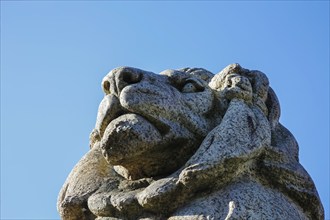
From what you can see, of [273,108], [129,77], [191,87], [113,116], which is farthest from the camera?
[273,108]

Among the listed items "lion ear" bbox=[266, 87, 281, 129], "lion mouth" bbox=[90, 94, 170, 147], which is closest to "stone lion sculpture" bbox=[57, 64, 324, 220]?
"lion mouth" bbox=[90, 94, 170, 147]

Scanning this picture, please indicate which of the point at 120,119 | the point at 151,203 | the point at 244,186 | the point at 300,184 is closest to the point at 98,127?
the point at 120,119

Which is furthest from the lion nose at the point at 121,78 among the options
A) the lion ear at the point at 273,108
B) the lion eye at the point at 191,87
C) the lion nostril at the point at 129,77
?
the lion ear at the point at 273,108

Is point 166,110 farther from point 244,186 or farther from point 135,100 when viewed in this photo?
point 244,186

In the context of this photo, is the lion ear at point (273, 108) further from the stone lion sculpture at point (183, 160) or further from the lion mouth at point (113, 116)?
the lion mouth at point (113, 116)

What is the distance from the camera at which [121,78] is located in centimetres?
425

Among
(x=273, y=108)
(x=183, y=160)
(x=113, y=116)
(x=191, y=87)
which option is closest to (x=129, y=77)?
(x=113, y=116)

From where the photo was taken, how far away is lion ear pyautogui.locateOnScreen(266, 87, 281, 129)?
15.5 ft

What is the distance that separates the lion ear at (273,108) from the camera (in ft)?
15.5

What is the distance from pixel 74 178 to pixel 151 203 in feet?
2.27

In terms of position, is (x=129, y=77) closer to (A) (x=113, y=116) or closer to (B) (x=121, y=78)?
(B) (x=121, y=78)

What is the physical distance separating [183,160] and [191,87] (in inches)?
20.2

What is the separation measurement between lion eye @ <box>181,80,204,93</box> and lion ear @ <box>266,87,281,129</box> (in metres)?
0.54

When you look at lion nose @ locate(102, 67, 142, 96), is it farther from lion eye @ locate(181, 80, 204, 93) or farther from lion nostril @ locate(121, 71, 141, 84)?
lion eye @ locate(181, 80, 204, 93)
